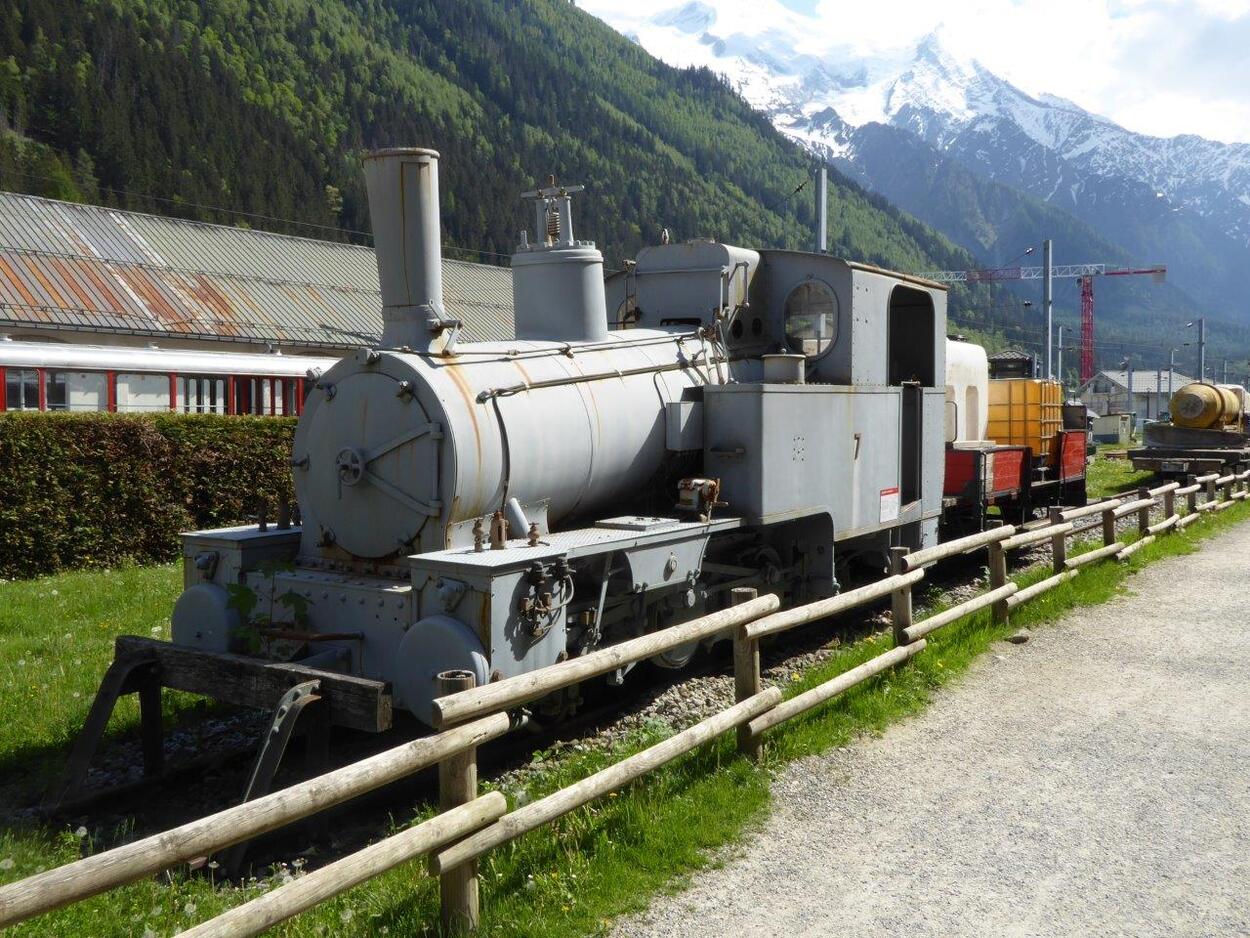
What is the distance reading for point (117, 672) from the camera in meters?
5.84

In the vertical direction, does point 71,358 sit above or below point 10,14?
below

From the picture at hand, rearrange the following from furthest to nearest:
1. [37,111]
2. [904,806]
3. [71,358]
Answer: [37,111] < [71,358] < [904,806]

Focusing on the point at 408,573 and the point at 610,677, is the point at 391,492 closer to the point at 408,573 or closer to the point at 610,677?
the point at 408,573

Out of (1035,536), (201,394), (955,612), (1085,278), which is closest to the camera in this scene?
(955,612)

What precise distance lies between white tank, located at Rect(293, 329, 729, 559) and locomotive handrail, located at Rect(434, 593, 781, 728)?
1222mm

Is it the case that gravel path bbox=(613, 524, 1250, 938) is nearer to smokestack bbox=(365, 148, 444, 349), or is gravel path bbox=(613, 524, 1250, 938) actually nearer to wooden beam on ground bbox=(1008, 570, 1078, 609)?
wooden beam on ground bbox=(1008, 570, 1078, 609)

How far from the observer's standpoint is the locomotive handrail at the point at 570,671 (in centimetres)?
420

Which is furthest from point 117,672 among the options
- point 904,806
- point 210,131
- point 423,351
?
point 210,131

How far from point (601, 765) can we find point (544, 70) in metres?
132

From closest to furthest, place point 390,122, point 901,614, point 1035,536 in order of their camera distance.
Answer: point 901,614, point 1035,536, point 390,122

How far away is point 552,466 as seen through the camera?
6617 millimetres

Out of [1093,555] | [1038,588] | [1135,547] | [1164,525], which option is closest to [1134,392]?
[1164,525]

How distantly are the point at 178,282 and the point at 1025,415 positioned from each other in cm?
2320

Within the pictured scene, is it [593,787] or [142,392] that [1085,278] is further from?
[593,787]
